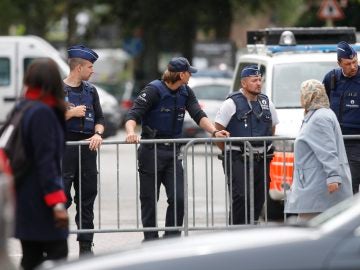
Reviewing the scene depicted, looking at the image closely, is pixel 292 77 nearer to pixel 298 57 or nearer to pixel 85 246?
pixel 298 57

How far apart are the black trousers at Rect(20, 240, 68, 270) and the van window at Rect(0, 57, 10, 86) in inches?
765

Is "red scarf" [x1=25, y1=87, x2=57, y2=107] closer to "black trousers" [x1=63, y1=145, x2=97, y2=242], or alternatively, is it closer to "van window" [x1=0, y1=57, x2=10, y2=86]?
"black trousers" [x1=63, y1=145, x2=97, y2=242]

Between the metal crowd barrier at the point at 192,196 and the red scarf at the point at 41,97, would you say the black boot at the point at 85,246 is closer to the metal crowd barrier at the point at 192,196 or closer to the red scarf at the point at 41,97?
the metal crowd barrier at the point at 192,196

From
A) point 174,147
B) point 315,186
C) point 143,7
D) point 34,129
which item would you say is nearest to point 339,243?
point 34,129

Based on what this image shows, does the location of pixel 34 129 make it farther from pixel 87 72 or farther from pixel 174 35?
pixel 174 35

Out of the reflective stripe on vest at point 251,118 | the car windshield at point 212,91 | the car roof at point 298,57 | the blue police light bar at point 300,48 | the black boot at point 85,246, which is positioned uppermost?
the blue police light bar at point 300,48

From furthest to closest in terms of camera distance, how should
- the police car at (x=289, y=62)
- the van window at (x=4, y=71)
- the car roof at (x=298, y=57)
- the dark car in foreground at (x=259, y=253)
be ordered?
the van window at (x=4, y=71), the car roof at (x=298, y=57), the police car at (x=289, y=62), the dark car in foreground at (x=259, y=253)

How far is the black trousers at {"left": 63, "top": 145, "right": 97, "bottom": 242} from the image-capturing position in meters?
11.8

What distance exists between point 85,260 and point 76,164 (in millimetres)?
5076

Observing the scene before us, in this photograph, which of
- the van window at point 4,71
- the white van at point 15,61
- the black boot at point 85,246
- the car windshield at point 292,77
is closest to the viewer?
the black boot at point 85,246

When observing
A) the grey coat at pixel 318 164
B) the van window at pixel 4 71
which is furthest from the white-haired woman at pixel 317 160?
the van window at pixel 4 71

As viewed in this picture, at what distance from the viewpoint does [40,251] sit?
8.20 m

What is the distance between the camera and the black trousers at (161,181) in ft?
39.6

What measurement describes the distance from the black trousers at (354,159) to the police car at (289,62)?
2.15ft
